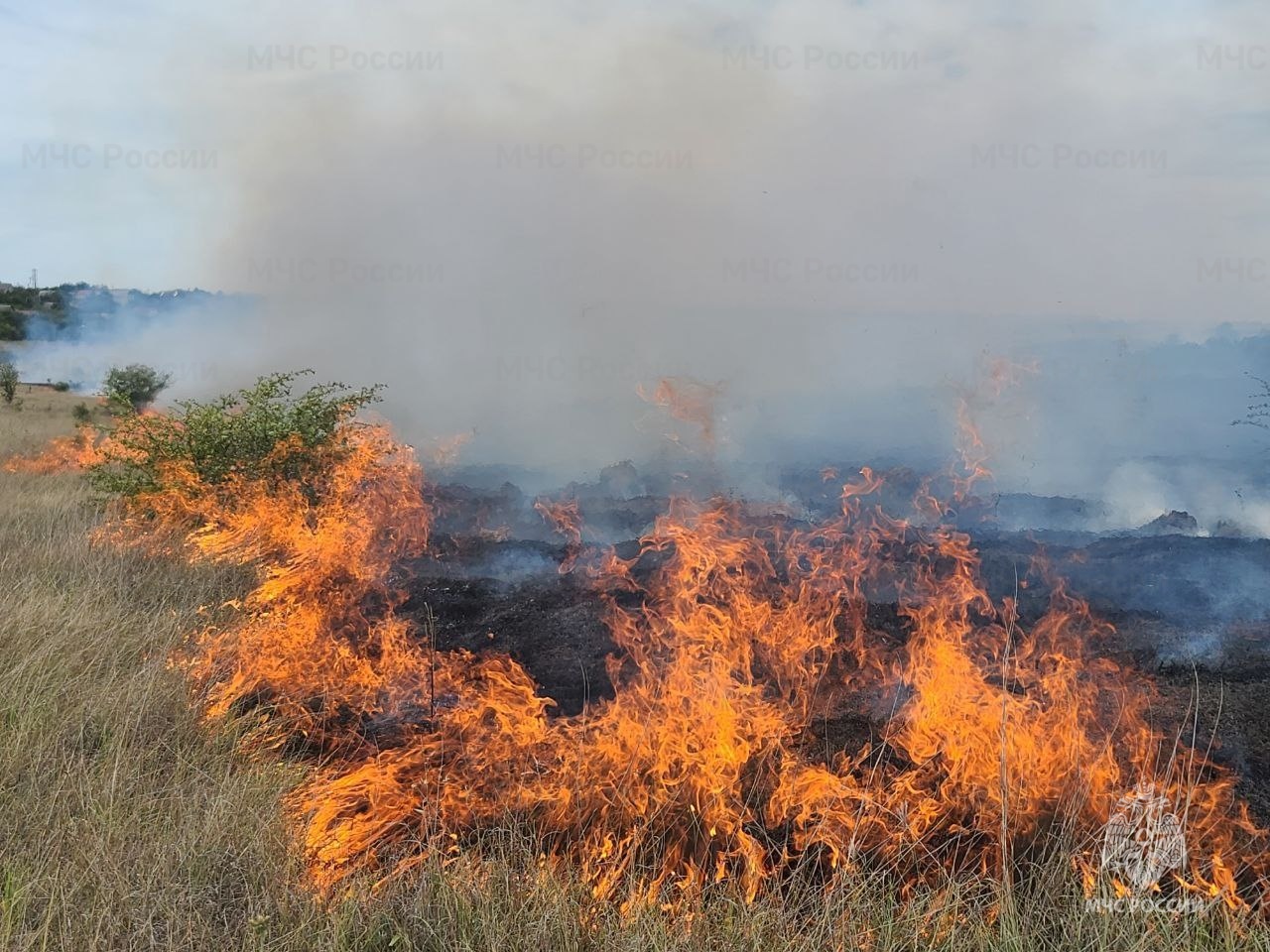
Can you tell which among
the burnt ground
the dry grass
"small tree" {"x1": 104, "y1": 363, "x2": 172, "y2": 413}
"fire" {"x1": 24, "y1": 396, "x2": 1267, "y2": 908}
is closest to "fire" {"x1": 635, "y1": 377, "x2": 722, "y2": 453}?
the burnt ground

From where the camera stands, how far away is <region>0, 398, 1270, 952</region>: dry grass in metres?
2.82

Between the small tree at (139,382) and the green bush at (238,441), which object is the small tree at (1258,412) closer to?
the green bush at (238,441)

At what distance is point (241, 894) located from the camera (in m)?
3.04

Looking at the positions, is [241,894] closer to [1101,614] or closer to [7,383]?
[1101,614]

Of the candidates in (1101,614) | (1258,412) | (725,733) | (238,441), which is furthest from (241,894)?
(1258,412)

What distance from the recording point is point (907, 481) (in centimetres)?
1241

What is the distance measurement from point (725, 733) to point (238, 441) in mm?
6720

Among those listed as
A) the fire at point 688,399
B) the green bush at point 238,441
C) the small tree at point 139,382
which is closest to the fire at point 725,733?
the green bush at point 238,441

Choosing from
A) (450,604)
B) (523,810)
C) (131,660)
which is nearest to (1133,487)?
(450,604)

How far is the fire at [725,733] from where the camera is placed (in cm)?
363

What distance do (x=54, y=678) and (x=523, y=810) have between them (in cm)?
272

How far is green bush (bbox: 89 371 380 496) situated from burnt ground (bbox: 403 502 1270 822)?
1.92 m

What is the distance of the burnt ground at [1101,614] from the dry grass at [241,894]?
136 centimetres

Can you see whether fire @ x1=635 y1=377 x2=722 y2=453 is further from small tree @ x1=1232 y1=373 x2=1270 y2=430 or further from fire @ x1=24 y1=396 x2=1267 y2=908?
small tree @ x1=1232 y1=373 x2=1270 y2=430
